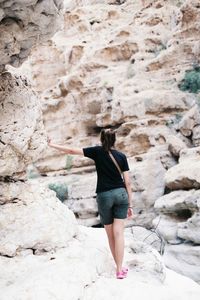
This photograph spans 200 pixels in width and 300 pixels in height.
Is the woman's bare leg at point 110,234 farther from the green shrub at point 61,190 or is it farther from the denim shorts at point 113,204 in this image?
the green shrub at point 61,190

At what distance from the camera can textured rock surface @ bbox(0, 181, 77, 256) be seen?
151 inches

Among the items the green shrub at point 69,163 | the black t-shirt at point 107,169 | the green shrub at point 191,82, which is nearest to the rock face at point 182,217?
the green shrub at point 191,82

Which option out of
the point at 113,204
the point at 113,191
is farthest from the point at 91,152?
the point at 113,204

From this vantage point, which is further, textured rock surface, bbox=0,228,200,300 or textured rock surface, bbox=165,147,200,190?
textured rock surface, bbox=165,147,200,190

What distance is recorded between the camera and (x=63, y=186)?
481 inches

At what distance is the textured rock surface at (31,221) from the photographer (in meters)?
3.83

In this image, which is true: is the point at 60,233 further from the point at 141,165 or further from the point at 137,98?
the point at 137,98

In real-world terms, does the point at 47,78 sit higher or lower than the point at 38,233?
higher

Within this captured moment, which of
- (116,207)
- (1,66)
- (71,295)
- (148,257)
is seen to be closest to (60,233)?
(116,207)

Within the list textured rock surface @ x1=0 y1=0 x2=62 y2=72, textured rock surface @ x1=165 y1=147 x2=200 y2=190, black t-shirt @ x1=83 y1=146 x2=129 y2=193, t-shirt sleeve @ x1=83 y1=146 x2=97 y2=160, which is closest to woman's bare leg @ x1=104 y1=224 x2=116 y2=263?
black t-shirt @ x1=83 y1=146 x2=129 y2=193

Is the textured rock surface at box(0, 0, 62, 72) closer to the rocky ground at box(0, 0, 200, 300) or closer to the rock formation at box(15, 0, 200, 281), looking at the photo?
the rocky ground at box(0, 0, 200, 300)

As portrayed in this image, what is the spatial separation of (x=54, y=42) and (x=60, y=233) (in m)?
19.7

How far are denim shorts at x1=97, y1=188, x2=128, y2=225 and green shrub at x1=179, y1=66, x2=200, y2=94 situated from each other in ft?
31.9

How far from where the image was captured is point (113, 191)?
3891 mm
